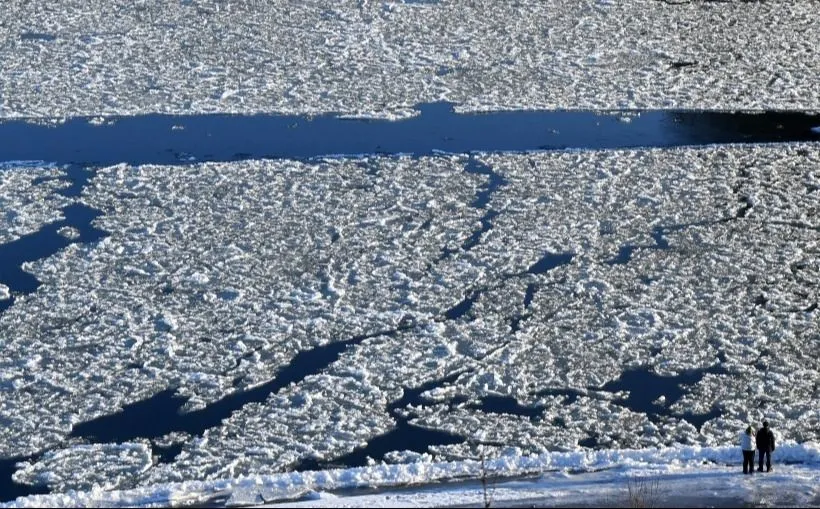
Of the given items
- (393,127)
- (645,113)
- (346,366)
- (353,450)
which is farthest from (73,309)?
(645,113)

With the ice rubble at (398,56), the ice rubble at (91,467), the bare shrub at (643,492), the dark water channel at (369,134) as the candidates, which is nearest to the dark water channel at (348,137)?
the dark water channel at (369,134)

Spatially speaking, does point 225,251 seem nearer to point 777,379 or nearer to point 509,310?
point 509,310

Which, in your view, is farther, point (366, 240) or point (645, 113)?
point (645, 113)

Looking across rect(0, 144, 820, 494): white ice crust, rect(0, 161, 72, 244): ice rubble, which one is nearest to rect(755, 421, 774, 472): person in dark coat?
rect(0, 144, 820, 494): white ice crust

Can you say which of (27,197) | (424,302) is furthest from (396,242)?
(27,197)

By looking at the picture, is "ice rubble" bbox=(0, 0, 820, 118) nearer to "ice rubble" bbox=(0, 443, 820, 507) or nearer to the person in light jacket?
"ice rubble" bbox=(0, 443, 820, 507)

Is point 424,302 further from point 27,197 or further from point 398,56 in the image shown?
point 398,56

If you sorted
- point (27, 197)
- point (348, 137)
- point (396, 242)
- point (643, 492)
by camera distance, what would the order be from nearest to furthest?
point (643, 492) < point (396, 242) < point (27, 197) < point (348, 137)

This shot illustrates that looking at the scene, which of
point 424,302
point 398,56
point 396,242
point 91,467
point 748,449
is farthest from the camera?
point 398,56
